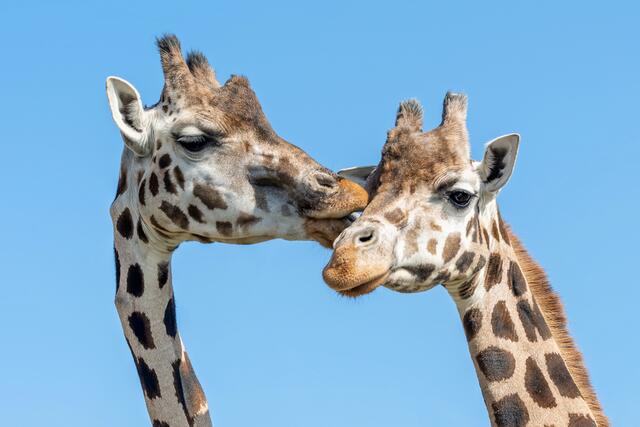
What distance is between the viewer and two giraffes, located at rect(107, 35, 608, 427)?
12305mm

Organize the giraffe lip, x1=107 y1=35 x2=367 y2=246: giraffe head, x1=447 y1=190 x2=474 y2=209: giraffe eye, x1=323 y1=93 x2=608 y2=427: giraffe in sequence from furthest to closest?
x1=107 y1=35 x2=367 y2=246: giraffe head → x1=447 y1=190 x2=474 y2=209: giraffe eye → x1=323 y1=93 x2=608 y2=427: giraffe → the giraffe lip

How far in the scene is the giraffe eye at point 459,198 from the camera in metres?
12.7

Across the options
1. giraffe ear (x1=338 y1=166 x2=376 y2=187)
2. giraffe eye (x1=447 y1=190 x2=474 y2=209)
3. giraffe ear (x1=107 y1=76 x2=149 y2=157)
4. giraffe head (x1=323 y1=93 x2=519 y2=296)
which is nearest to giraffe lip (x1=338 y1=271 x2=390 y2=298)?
giraffe head (x1=323 y1=93 x2=519 y2=296)

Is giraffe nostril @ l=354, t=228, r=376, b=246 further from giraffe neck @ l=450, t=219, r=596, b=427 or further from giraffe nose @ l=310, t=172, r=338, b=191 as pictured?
giraffe neck @ l=450, t=219, r=596, b=427

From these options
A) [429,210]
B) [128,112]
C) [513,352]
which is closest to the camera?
[513,352]

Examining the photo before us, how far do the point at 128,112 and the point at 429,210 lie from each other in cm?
306

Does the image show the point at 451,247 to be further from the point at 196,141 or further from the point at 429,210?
the point at 196,141

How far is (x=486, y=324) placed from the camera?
41.0 feet

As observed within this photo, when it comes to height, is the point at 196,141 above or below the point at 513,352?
above

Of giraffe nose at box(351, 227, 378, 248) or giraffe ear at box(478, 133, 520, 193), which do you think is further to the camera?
giraffe ear at box(478, 133, 520, 193)

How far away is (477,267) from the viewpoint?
12.6m

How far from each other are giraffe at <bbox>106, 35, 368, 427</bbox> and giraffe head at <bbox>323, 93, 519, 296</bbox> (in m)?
0.42

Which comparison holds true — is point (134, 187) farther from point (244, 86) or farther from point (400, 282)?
point (400, 282)

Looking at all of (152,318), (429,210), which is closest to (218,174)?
(152,318)
